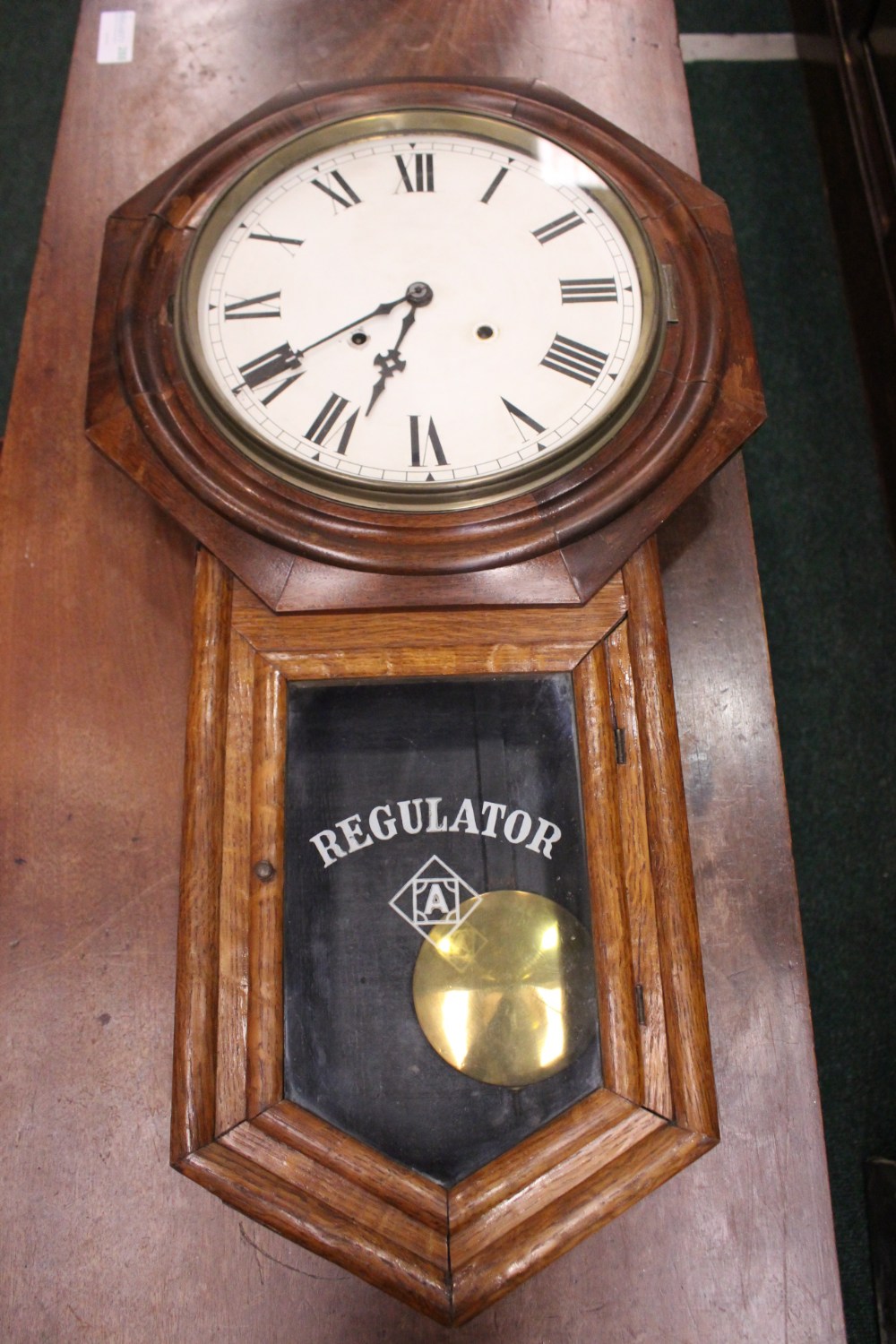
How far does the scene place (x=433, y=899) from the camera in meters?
0.83

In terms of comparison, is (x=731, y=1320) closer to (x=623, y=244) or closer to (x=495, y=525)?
(x=495, y=525)

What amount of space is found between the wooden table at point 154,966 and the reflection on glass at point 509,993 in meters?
0.22

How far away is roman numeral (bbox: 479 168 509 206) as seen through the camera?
972 mm

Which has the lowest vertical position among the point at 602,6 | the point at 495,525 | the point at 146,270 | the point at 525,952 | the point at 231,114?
the point at 525,952

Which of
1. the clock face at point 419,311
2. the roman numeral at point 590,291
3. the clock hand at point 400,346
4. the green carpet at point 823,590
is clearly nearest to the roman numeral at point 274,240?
the clock face at point 419,311

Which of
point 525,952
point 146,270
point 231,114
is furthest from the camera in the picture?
point 231,114

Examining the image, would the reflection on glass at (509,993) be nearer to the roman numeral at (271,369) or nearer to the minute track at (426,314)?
the minute track at (426,314)

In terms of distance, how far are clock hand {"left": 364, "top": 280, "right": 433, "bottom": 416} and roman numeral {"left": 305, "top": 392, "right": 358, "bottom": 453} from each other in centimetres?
2

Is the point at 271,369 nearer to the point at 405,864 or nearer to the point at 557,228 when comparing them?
the point at 557,228

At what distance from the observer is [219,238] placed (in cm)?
95

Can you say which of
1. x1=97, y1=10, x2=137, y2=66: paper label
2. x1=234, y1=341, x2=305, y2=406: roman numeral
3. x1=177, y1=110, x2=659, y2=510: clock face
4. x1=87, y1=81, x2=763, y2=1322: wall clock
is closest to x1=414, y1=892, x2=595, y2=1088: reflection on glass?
x1=87, y1=81, x2=763, y2=1322: wall clock

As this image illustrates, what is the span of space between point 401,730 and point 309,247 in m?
0.42

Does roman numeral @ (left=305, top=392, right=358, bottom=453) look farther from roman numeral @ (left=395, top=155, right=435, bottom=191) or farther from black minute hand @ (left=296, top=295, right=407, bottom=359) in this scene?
roman numeral @ (left=395, top=155, right=435, bottom=191)

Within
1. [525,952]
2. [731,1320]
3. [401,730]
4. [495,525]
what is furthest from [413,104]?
[731,1320]
